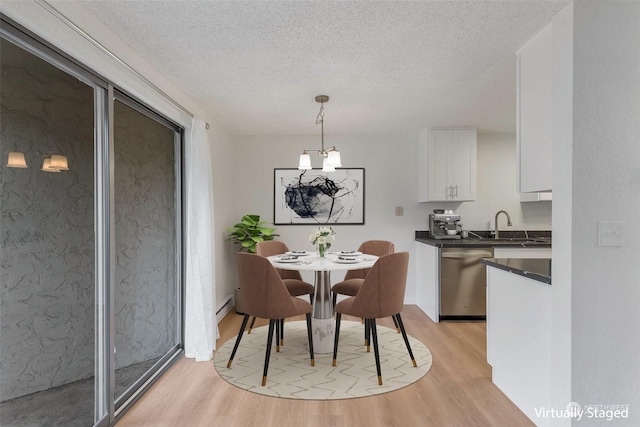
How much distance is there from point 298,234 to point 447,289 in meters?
1.96

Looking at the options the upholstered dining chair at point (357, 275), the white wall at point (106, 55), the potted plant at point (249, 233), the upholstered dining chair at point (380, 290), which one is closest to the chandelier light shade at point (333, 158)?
the upholstered dining chair at point (380, 290)

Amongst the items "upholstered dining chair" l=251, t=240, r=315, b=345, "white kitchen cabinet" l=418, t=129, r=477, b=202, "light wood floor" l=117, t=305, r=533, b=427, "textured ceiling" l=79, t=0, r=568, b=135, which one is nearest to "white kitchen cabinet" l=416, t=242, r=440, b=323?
"white kitchen cabinet" l=418, t=129, r=477, b=202

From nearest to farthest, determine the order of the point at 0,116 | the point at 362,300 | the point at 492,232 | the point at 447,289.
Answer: the point at 0,116 → the point at 362,300 → the point at 447,289 → the point at 492,232

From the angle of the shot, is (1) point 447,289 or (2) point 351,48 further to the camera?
(1) point 447,289

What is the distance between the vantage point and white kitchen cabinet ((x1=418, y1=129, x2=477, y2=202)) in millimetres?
4219

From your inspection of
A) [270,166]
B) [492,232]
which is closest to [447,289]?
[492,232]

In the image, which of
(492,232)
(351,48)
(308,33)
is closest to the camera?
(308,33)

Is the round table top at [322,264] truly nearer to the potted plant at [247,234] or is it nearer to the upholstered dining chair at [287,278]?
the upholstered dining chair at [287,278]

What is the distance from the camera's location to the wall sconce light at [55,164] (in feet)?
5.24

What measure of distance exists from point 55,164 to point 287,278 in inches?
89.9

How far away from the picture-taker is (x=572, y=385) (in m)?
1.68

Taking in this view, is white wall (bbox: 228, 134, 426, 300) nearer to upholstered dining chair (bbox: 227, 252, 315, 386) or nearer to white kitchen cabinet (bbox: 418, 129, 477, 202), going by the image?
white kitchen cabinet (bbox: 418, 129, 477, 202)

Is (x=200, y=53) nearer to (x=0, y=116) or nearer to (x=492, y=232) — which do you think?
(x=0, y=116)

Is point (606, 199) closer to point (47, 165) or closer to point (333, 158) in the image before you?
point (333, 158)
